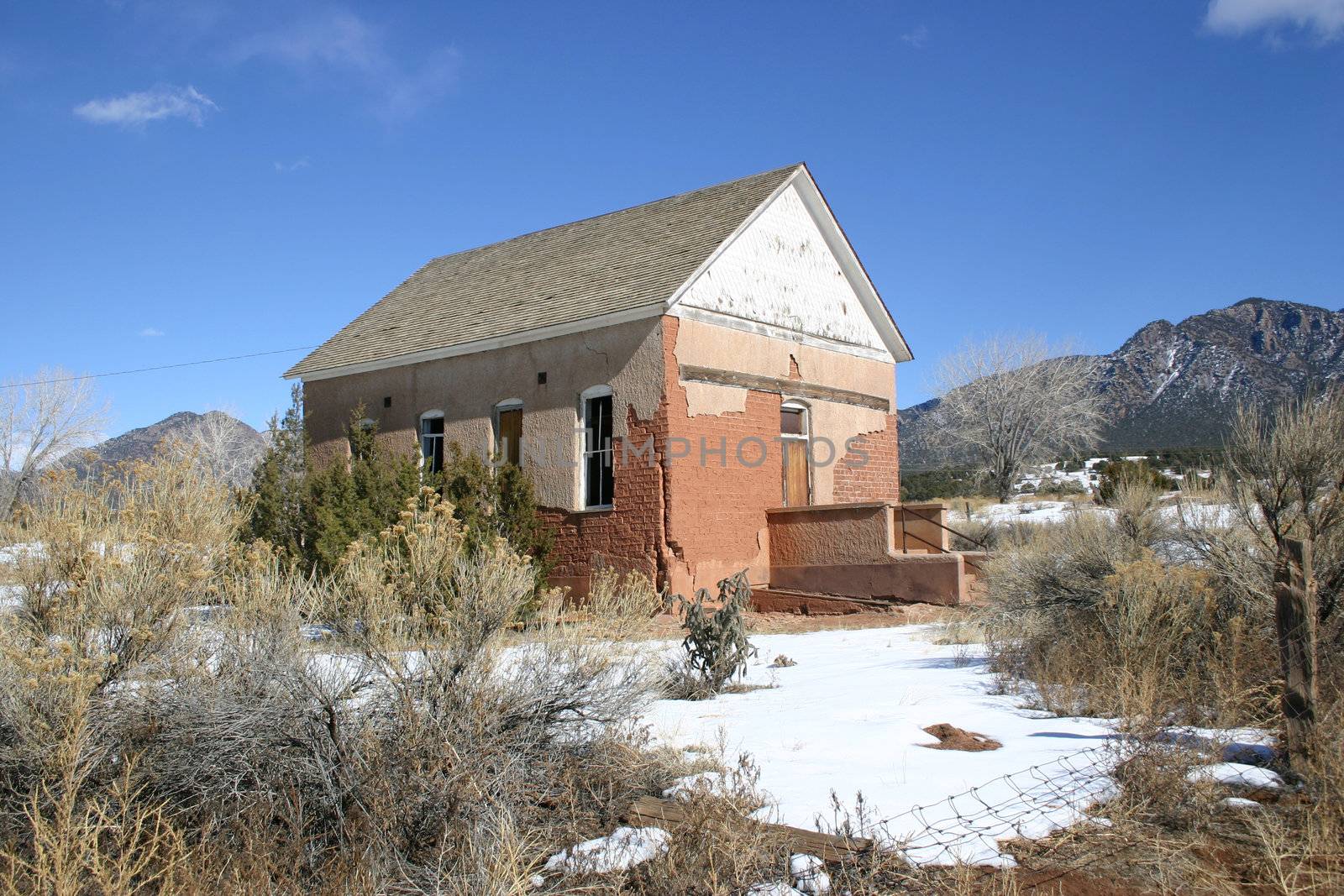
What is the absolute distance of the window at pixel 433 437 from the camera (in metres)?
17.1

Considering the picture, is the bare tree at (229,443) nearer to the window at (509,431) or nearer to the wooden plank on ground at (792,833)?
the window at (509,431)

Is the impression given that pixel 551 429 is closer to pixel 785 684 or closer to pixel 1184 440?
pixel 785 684

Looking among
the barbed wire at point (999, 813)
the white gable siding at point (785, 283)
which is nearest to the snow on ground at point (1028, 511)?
the white gable siding at point (785, 283)

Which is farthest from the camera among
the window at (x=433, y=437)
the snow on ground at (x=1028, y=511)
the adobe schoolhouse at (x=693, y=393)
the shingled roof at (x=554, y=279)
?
the snow on ground at (x=1028, y=511)

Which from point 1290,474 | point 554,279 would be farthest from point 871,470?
point 1290,474

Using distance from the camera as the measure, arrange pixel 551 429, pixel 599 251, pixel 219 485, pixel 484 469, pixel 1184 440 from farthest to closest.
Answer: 1. pixel 1184 440
2. pixel 599 251
3. pixel 551 429
4. pixel 484 469
5. pixel 219 485

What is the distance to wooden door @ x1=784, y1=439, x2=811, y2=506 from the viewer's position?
52.7ft

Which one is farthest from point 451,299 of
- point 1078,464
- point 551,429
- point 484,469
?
point 1078,464

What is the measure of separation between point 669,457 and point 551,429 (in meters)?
2.31

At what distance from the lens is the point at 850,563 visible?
1475 cm

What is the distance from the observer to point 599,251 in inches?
688

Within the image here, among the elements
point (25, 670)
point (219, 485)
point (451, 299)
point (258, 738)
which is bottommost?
point (258, 738)

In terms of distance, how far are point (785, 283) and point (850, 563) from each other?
4802 millimetres

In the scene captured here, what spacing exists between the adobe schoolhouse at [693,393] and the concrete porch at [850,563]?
0.03 m
